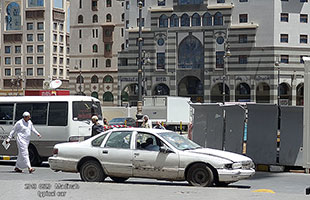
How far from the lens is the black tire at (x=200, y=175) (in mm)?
13188

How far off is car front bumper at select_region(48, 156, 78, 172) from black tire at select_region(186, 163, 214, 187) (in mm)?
2973

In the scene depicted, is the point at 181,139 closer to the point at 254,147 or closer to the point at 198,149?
the point at 198,149

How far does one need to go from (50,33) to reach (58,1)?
22.2ft

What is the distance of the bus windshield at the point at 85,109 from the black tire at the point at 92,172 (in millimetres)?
6350

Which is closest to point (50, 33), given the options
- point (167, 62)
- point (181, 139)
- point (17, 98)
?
point (167, 62)

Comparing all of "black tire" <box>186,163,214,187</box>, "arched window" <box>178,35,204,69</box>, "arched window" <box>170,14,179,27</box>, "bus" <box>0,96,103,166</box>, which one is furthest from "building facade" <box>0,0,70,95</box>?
"black tire" <box>186,163,214,187</box>

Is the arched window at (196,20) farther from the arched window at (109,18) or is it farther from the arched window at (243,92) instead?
the arched window at (109,18)

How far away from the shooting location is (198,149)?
1403cm

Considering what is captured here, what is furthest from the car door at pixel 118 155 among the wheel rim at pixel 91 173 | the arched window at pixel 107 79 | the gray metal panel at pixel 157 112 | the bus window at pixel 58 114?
the arched window at pixel 107 79

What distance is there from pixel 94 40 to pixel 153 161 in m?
74.5

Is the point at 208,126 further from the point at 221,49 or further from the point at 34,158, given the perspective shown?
the point at 221,49

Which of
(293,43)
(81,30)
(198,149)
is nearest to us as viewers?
(198,149)

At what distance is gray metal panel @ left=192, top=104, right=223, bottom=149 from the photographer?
20062 millimetres

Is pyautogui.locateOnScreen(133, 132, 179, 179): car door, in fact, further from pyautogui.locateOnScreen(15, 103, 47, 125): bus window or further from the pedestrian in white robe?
pyautogui.locateOnScreen(15, 103, 47, 125): bus window
